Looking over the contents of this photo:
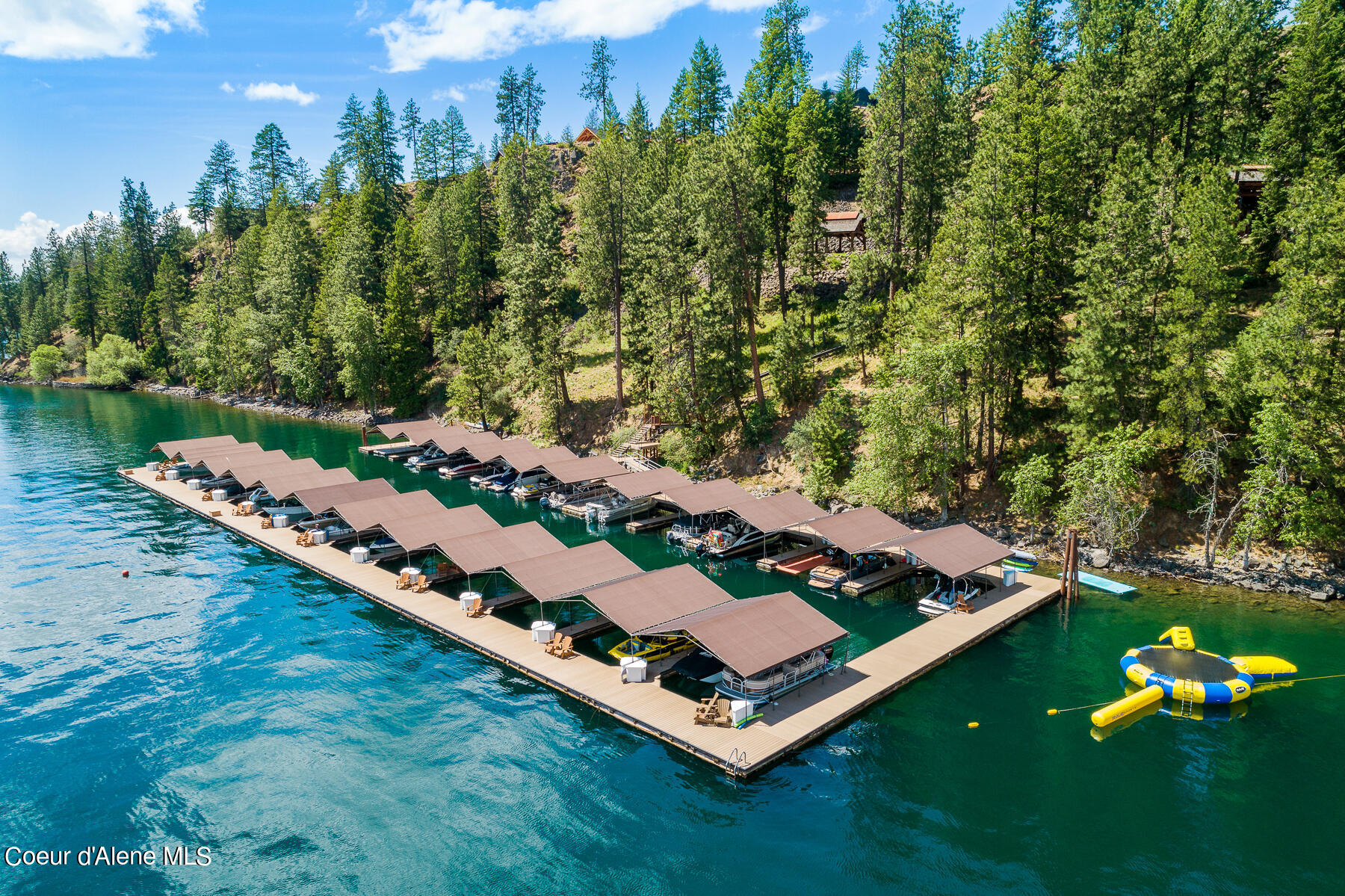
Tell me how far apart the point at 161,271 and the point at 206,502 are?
105058 mm

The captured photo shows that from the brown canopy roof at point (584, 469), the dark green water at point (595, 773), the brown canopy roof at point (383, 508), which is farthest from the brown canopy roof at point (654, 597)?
the brown canopy roof at point (584, 469)

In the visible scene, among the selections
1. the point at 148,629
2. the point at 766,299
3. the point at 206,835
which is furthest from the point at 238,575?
the point at 766,299

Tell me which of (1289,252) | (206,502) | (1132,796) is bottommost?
(1132,796)

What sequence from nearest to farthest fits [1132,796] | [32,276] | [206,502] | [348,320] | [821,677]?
1. [1132,796]
2. [821,677]
3. [206,502]
4. [348,320]
5. [32,276]

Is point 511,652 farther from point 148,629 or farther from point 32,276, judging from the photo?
point 32,276

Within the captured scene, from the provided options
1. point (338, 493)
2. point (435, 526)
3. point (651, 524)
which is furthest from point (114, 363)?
point (651, 524)

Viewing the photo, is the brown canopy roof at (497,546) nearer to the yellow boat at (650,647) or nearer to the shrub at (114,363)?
the yellow boat at (650,647)

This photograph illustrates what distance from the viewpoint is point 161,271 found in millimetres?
142750

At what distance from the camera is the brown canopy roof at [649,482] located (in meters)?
57.8

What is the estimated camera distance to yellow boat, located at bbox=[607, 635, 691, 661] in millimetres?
35406

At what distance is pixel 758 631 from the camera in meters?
32.4

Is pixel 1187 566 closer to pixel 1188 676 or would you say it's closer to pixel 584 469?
pixel 1188 676

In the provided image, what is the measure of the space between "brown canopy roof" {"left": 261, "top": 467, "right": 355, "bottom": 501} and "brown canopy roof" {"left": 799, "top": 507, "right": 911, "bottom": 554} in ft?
117

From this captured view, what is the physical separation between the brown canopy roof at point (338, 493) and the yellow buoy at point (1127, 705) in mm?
42895
